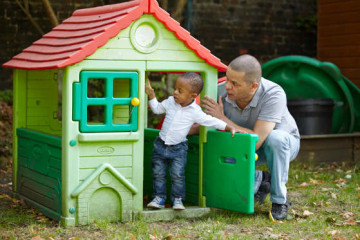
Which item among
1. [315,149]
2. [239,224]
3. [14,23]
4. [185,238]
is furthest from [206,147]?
[14,23]

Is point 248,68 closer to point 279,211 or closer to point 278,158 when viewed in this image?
point 278,158

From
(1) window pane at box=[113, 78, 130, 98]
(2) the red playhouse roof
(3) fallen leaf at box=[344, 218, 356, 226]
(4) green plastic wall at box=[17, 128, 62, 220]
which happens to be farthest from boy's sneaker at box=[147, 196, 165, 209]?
(3) fallen leaf at box=[344, 218, 356, 226]

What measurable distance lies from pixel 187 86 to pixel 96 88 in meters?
5.69

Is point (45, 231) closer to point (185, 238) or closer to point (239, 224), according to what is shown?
point (185, 238)

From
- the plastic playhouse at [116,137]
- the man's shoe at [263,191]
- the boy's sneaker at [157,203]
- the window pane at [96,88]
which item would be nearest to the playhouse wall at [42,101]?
the plastic playhouse at [116,137]

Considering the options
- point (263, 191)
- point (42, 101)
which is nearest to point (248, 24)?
point (42, 101)

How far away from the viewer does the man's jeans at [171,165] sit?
5044 mm

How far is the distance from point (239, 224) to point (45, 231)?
1.49m

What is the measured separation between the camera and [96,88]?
1043 centimetres

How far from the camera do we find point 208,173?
17.1ft

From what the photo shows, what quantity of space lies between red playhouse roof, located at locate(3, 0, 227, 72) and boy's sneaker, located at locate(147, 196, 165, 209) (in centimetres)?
119

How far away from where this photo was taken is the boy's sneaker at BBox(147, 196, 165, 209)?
5.00 m

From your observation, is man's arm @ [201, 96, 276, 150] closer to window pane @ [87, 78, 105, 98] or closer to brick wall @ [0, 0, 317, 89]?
window pane @ [87, 78, 105, 98]

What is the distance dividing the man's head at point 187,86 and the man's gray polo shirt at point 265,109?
0.49 meters
